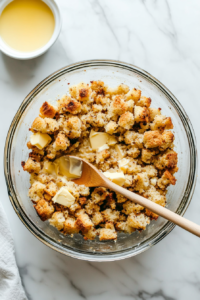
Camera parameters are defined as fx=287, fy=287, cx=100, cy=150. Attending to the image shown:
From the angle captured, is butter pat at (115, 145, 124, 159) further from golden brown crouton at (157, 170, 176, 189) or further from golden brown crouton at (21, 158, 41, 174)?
golden brown crouton at (21, 158, 41, 174)

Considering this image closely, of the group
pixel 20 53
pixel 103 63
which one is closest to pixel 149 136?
pixel 103 63

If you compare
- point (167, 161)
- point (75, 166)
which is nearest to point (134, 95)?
point (167, 161)

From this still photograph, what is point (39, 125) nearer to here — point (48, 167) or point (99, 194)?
point (48, 167)

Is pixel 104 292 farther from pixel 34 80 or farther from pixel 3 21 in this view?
pixel 3 21

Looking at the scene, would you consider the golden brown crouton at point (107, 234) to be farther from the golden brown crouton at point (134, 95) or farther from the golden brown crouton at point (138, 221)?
the golden brown crouton at point (134, 95)

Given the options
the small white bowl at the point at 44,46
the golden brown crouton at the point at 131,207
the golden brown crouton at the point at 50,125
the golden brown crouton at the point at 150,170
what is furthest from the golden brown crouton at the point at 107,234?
the small white bowl at the point at 44,46

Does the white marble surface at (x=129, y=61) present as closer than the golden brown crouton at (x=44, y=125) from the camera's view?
No

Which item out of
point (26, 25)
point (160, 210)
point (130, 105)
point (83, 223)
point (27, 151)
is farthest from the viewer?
point (26, 25)

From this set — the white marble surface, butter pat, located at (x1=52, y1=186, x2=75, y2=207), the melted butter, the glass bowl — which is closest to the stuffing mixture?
butter pat, located at (x1=52, y1=186, x2=75, y2=207)
